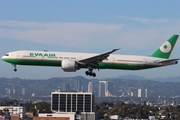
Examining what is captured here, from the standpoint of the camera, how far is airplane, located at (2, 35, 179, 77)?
85750 millimetres

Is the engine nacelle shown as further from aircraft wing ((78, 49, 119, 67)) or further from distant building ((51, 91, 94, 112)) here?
distant building ((51, 91, 94, 112))

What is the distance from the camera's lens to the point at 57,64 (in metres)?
86.4

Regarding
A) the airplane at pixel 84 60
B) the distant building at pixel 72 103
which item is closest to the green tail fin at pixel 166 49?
the airplane at pixel 84 60

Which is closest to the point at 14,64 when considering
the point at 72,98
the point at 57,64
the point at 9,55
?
the point at 9,55

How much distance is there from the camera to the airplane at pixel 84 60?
85.8 meters

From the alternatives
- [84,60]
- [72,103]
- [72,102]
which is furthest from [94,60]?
[72,103]

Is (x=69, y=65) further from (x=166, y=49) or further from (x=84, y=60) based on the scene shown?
(x=166, y=49)

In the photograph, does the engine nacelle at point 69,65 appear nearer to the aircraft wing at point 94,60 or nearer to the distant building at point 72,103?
the aircraft wing at point 94,60

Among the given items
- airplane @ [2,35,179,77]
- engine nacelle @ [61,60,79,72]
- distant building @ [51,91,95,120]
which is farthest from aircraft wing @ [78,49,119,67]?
distant building @ [51,91,95,120]

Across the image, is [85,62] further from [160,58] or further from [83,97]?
[83,97]

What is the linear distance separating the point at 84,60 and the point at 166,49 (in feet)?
51.0

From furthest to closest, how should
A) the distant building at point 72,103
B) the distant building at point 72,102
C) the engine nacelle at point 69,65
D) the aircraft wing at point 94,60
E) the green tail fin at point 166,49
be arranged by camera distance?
the distant building at point 72,102, the distant building at point 72,103, the green tail fin at point 166,49, the aircraft wing at point 94,60, the engine nacelle at point 69,65

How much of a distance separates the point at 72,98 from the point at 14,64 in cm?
11069

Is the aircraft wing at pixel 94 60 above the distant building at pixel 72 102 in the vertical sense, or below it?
above
